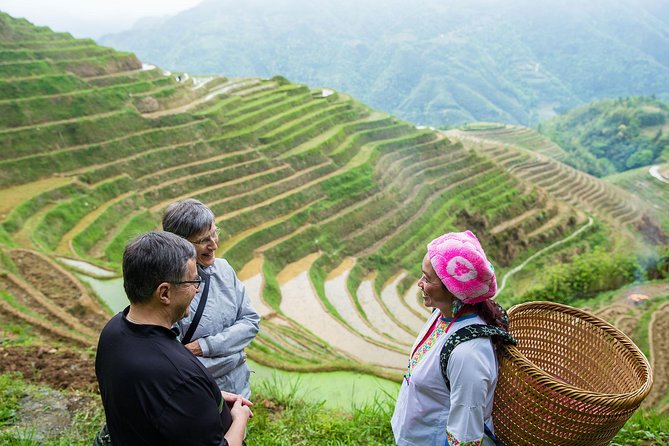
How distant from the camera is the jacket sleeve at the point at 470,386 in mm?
1722

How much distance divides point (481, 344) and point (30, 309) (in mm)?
7323

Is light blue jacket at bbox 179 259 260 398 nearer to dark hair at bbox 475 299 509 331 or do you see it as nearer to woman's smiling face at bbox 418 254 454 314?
woman's smiling face at bbox 418 254 454 314

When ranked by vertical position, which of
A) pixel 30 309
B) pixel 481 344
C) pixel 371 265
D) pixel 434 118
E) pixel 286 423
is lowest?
pixel 434 118

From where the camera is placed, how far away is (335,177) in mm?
19797

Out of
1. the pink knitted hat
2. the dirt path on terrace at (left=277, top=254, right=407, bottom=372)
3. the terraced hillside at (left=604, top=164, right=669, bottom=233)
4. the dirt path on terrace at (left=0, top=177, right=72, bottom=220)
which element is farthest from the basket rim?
the terraced hillside at (left=604, top=164, right=669, bottom=233)

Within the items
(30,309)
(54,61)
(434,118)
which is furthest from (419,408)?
(434,118)

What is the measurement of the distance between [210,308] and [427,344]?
112 cm

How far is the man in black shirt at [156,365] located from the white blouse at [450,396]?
791mm

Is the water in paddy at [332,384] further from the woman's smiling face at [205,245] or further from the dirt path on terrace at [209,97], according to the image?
the dirt path on terrace at [209,97]

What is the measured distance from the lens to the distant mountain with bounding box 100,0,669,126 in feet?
380

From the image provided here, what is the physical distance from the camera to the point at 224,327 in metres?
2.45

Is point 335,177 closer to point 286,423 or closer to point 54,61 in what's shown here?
point 54,61

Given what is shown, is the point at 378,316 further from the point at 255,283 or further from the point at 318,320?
the point at 255,283

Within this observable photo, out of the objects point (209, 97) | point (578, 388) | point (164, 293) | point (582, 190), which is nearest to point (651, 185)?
point (582, 190)
